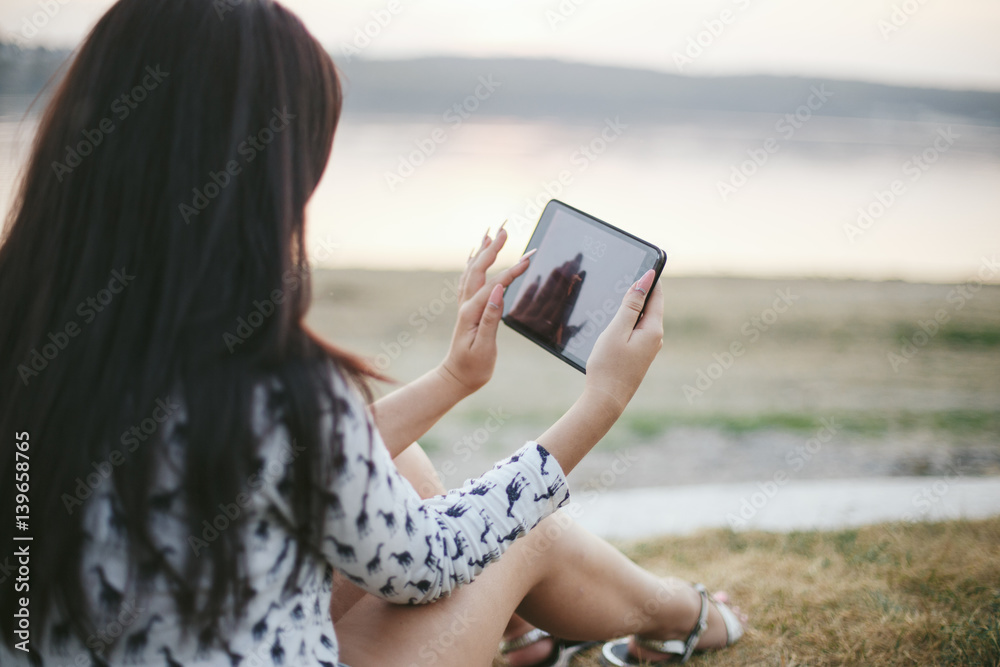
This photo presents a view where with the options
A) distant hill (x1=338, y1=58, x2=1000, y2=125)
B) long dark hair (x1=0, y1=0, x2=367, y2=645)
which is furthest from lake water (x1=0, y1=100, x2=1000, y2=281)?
long dark hair (x1=0, y1=0, x2=367, y2=645)

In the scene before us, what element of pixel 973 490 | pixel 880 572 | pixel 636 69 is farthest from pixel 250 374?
pixel 636 69

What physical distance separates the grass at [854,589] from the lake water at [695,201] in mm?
4593

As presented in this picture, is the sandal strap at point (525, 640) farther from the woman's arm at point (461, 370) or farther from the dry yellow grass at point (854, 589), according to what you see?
the woman's arm at point (461, 370)

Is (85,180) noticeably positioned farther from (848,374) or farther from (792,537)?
(848,374)

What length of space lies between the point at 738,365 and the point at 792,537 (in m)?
3.89

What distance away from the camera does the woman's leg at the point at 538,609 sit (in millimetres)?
1117

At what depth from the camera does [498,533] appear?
3.43 feet

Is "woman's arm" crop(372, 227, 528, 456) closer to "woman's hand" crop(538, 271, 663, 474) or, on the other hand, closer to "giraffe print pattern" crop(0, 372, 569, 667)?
"woman's hand" crop(538, 271, 663, 474)

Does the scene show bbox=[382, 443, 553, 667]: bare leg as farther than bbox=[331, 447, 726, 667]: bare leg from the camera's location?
Yes

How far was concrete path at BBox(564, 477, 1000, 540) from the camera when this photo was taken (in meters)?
2.50

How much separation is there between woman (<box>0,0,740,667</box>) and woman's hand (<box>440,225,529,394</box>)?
0.50 meters

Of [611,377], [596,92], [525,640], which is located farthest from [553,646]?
[596,92]

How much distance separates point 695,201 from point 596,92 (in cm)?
920

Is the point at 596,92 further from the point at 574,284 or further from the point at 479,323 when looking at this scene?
the point at 479,323
